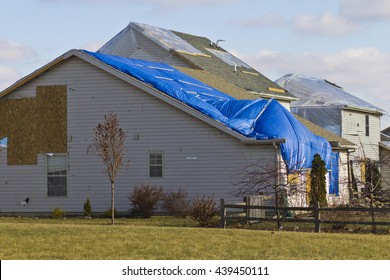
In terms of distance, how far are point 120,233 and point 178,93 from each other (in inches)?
546

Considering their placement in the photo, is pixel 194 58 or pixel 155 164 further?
pixel 194 58

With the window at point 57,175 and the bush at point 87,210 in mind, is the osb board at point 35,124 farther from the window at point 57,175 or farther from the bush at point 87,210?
the bush at point 87,210

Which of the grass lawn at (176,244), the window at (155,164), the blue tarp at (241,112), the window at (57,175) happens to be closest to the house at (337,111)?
the blue tarp at (241,112)

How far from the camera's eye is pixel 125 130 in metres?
39.2

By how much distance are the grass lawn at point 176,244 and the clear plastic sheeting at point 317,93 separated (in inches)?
1384

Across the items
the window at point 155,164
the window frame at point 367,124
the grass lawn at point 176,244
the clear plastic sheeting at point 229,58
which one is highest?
the clear plastic sheeting at point 229,58

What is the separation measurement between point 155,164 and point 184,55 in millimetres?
14061

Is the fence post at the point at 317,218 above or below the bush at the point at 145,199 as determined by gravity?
below

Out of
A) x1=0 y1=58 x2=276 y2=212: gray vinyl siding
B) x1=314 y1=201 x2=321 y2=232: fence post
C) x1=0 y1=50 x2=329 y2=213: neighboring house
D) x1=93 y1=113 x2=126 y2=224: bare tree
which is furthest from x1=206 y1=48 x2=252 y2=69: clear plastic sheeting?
x1=314 y1=201 x2=321 y2=232: fence post

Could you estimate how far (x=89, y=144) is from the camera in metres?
39.7

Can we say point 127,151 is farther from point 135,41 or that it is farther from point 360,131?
point 360,131

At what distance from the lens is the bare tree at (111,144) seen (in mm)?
34312

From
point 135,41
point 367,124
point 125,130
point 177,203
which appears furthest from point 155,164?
point 367,124

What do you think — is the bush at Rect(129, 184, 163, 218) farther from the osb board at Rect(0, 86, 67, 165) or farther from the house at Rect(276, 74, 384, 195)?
the house at Rect(276, 74, 384, 195)
